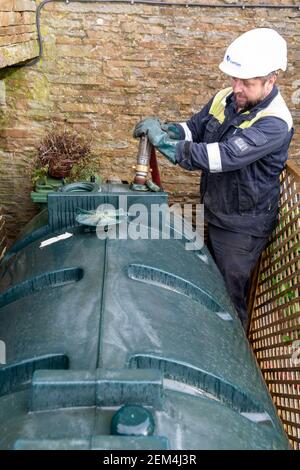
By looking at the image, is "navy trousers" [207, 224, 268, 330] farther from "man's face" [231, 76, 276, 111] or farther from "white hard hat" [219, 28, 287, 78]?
"white hard hat" [219, 28, 287, 78]

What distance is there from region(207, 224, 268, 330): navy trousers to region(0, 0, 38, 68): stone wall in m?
2.11

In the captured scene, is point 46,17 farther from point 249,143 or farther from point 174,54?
point 249,143

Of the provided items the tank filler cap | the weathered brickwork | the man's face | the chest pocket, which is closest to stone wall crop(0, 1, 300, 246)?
the weathered brickwork

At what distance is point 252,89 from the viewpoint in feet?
10.1

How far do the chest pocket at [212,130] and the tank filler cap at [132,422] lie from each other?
2.39m

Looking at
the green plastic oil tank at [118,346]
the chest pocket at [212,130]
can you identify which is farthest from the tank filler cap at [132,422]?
the chest pocket at [212,130]

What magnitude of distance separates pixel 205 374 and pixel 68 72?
3903 millimetres

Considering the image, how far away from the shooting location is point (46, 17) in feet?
15.6

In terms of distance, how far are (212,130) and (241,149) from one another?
0.50 meters

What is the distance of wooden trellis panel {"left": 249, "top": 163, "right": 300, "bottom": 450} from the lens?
298 cm

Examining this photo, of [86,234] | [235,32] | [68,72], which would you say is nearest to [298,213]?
[86,234]

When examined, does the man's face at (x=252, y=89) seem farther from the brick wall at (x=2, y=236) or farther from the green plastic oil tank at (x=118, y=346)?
the brick wall at (x=2, y=236)

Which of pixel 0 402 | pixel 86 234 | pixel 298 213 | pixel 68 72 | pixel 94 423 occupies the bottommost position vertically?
pixel 94 423

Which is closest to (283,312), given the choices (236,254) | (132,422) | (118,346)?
(236,254)
